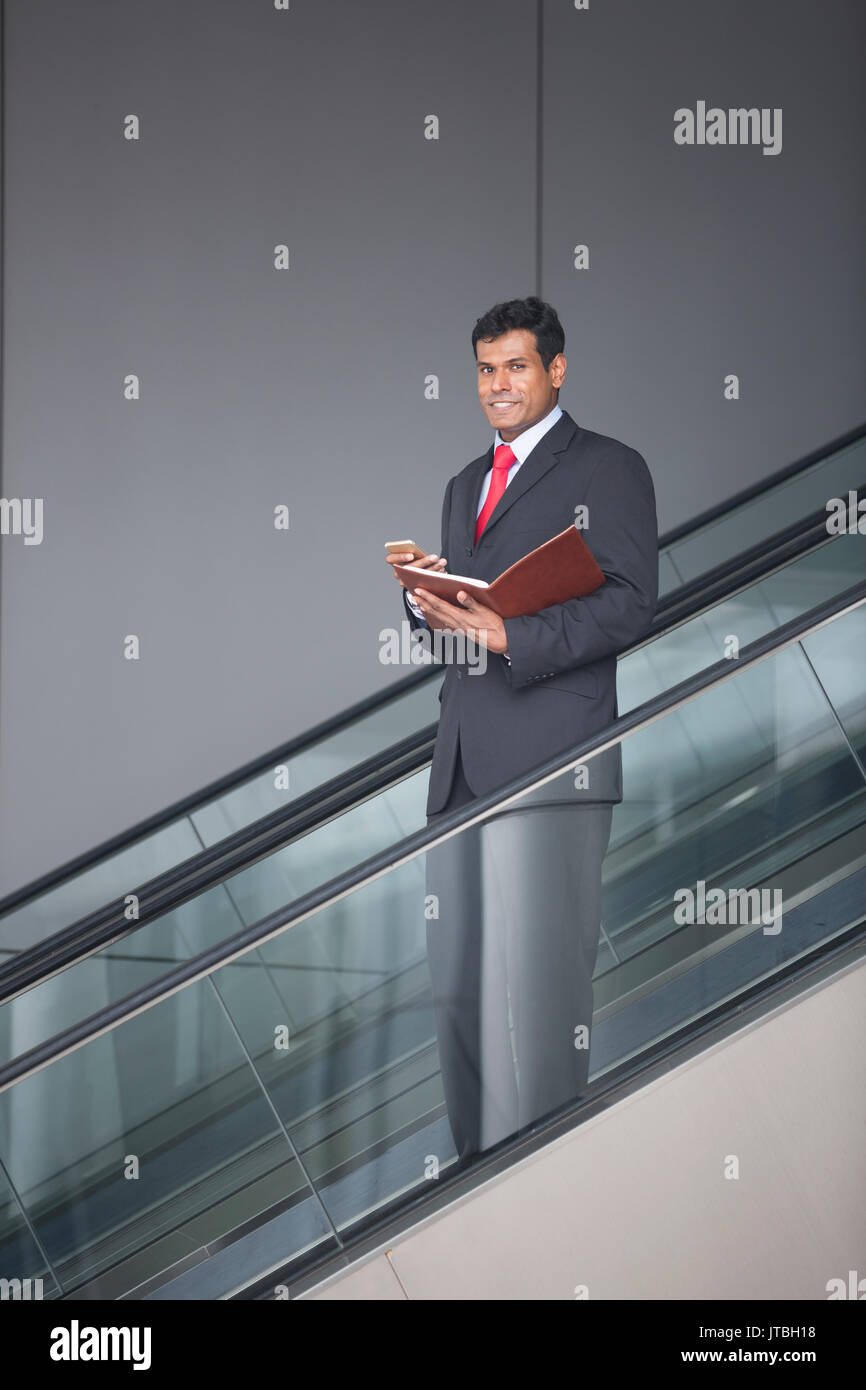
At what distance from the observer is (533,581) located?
2518 mm

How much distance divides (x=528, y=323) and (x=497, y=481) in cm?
31

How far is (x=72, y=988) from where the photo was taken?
119 inches

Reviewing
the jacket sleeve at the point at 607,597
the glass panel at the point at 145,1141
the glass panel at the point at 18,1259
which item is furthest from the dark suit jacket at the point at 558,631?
the glass panel at the point at 18,1259

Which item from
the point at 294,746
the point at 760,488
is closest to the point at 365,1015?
the point at 294,746

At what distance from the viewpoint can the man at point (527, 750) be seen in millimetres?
2535

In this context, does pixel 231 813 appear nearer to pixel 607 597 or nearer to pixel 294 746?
pixel 294 746

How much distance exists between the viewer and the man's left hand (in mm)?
2619

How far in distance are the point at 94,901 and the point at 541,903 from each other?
3.12m

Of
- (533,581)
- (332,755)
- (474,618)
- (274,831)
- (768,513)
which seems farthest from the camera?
(332,755)

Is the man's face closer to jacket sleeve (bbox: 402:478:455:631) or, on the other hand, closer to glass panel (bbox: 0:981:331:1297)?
jacket sleeve (bbox: 402:478:455:631)

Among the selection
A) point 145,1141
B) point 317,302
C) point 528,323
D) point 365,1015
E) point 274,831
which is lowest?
point 145,1141

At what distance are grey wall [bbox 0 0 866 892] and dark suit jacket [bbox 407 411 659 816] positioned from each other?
278cm

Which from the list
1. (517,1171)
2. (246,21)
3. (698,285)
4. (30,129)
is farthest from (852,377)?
(517,1171)

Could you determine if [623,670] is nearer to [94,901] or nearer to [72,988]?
[72,988]
